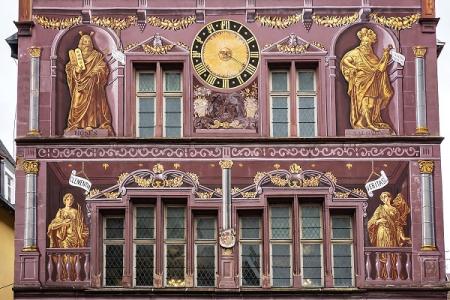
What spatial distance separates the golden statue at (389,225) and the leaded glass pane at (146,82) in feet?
20.2

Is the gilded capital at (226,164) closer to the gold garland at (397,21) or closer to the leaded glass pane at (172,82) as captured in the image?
the leaded glass pane at (172,82)

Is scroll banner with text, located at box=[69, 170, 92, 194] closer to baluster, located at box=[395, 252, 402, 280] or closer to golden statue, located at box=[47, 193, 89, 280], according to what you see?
golden statue, located at box=[47, 193, 89, 280]

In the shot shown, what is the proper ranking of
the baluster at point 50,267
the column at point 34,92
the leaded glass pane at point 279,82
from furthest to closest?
the leaded glass pane at point 279,82, the column at point 34,92, the baluster at point 50,267

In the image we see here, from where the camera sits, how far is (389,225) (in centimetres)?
3111

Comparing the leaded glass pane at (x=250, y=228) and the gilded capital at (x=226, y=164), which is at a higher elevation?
the gilded capital at (x=226, y=164)

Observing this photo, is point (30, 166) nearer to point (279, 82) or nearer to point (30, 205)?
point (30, 205)

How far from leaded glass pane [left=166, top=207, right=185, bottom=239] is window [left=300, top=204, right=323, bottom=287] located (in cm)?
A: 284

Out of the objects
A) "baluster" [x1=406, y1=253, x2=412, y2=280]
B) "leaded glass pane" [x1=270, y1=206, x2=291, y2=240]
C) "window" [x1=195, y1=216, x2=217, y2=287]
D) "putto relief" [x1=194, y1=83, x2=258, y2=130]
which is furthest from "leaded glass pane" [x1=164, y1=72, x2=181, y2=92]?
"baluster" [x1=406, y1=253, x2=412, y2=280]

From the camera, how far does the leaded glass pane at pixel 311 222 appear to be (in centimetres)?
3130

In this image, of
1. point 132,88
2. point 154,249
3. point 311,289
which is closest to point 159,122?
point 132,88

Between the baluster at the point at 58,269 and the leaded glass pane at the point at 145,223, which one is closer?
the baluster at the point at 58,269

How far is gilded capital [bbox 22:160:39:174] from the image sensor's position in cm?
3134

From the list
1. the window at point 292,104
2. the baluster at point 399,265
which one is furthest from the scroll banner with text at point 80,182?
the baluster at point 399,265

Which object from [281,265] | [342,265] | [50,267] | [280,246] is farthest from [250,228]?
[50,267]
